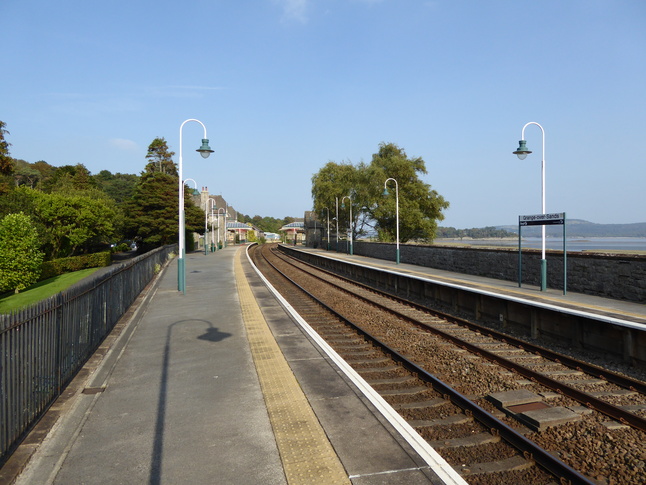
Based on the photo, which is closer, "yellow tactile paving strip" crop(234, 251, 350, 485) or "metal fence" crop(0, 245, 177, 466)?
"yellow tactile paving strip" crop(234, 251, 350, 485)

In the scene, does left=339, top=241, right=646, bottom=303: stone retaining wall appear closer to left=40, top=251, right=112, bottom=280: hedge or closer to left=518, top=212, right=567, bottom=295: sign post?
left=518, top=212, right=567, bottom=295: sign post

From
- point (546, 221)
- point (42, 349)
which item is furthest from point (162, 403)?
point (546, 221)

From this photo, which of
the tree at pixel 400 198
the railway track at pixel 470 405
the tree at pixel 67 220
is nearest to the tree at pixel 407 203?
the tree at pixel 400 198

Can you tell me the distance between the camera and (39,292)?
37.3m

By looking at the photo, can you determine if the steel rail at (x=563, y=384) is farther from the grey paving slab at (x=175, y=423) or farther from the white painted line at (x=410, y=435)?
the grey paving slab at (x=175, y=423)

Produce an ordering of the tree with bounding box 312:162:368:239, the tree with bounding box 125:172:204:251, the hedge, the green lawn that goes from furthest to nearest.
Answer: the tree with bounding box 312:162:368:239
the tree with bounding box 125:172:204:251
the hedge
the green lawn

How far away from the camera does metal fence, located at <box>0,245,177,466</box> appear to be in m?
4.98

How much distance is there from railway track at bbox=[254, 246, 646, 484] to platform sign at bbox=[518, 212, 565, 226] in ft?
23.5

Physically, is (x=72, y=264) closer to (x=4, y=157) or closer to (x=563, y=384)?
(x=4, y=157)

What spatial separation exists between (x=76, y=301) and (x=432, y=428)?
6556 mm

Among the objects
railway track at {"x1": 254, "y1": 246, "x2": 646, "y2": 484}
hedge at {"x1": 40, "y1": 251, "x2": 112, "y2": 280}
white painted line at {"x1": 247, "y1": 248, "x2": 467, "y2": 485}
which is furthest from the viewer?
hedge at {"x1": 40, "y1": 251, "x2": 112, "y2": 280}

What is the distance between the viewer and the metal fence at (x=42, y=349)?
4.98 meters

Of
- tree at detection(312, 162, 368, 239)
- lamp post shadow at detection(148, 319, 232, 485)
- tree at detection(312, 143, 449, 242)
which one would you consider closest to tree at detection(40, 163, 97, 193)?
tree at detection(312, 162, 368, 239)

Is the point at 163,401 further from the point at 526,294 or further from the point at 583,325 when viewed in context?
the point at 526,294
